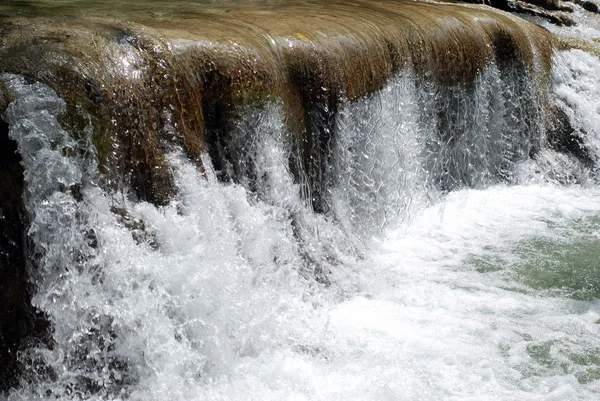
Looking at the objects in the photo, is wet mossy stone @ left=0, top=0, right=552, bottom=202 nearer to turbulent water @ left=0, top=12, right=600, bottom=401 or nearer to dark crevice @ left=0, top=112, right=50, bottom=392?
turbulent water @ left=0, top=12, right=600, bottom=401

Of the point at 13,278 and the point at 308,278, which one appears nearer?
the point at 13,278

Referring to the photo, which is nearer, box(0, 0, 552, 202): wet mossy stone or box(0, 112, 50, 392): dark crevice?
box(0, 112, 50, 392): dark crevice

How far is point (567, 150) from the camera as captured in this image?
8.17m

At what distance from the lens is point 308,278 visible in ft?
17.3

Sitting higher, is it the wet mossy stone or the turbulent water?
the wet mossy stone

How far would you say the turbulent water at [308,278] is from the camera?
407 centimetres

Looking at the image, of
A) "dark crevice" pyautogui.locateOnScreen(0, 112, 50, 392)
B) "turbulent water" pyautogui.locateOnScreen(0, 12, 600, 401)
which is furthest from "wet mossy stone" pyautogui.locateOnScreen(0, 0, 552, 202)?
"dark crevice" pyautogui.locateOnScreen(0, 112, 50, 392)

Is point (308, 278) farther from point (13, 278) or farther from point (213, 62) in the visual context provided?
point (13, 278)

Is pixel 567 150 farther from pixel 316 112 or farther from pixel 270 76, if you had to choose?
pixel 270 76

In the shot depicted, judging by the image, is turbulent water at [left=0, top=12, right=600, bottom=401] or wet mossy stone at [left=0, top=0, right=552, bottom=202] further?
wet mossy stone at [left=0, top=0, right=552, bottom=202]

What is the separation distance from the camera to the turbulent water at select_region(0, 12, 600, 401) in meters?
4.07

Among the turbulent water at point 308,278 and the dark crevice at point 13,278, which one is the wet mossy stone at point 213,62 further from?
the dark crevice at point 13,278

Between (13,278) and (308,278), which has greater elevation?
(13,278)

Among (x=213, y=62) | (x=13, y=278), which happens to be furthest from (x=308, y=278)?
(x=13, y=278)
